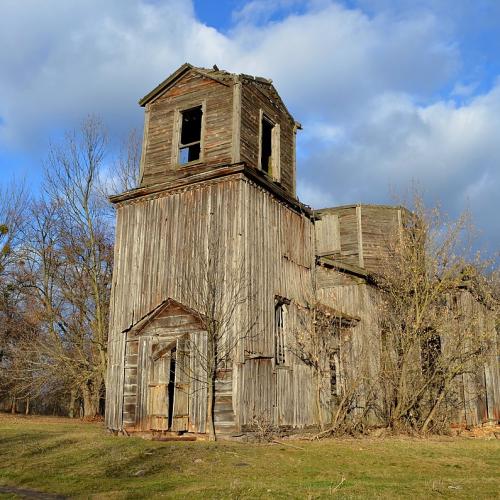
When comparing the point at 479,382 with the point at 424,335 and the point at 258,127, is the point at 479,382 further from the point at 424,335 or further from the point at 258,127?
the point at 258,127

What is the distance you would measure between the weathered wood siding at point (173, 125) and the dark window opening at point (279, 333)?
483 centimetres

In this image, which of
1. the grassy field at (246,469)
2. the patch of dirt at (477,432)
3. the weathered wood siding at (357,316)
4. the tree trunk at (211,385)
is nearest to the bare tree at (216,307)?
the tree trunk at (211,385)

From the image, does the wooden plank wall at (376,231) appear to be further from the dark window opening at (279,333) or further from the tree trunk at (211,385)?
the tree trunk at (211,385)

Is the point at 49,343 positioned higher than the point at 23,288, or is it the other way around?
the point at 23,288

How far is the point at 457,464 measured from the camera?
11648 millimetres

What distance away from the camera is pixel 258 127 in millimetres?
19000

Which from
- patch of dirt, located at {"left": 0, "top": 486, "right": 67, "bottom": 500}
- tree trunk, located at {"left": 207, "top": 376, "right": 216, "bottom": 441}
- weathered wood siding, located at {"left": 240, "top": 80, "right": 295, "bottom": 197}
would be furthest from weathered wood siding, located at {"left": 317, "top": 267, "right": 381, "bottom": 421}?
patch of dirt, located at {"left": 0, "top": 486, "right": 67, "bottom": 500}

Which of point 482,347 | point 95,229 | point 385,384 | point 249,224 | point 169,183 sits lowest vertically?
point 385,384

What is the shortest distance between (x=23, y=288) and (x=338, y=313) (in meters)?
23.9

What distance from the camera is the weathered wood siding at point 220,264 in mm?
16125

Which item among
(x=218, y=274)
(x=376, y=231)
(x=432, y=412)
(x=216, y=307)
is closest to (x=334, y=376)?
(x=432, y=412)

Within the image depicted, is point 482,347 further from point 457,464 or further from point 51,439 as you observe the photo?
point 51,439

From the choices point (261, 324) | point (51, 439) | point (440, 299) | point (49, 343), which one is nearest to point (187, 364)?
point (261, 324)

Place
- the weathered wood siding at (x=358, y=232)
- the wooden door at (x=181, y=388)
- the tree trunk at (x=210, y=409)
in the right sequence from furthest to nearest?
the weathered wood siding at (x=358, y=232) → the wooden door at (x=181, y=388) → the tree trunk at (x=210, y=409)
